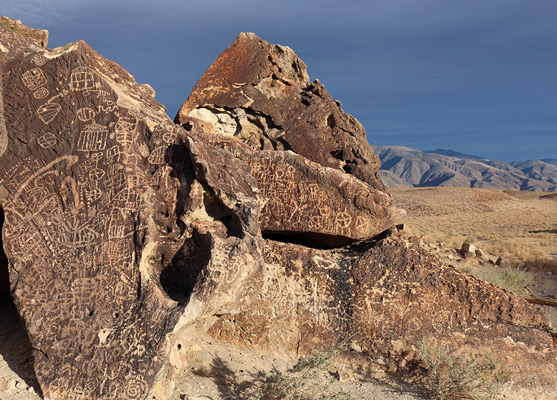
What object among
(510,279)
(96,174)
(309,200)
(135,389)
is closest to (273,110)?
(309,200)

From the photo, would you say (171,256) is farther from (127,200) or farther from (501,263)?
(501,263)

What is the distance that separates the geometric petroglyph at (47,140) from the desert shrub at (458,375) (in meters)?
4.04

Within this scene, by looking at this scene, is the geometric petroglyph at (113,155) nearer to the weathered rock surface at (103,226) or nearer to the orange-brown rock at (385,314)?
the weathered rock surface at (103,226)

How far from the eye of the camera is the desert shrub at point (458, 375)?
14.4ft

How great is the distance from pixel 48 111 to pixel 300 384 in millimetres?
3369

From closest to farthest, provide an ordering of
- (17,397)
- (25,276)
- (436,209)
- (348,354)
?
(17,397) → (25,276) → (348,354) → (436,209)

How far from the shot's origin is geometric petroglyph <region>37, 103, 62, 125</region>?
174 inches

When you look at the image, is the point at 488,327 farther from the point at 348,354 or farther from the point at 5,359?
the point at 5,359

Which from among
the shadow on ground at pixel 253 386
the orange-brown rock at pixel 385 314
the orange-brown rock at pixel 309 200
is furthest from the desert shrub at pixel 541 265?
the shadow on ground at pixel 253 386

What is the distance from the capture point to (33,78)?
4449 millimetres

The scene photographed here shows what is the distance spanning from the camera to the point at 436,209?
32.8 meters

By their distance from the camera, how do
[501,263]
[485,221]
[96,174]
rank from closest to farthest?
[96,174]
[501,263]
[485,221]

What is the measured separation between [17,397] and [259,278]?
217cm

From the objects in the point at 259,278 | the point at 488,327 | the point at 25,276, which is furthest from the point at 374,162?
the point at 25,276
